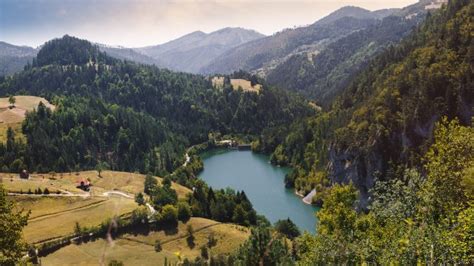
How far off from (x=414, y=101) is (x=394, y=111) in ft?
25.0

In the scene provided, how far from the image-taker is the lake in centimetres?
12206

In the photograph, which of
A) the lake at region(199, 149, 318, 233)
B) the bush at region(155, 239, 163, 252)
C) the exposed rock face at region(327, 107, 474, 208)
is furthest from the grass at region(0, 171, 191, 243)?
the exposed rock face at region(327, 107, 474, 208)

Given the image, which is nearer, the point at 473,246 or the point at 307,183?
the point at 473,246

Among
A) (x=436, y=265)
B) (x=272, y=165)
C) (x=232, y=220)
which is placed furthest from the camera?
(x=272, y=165)

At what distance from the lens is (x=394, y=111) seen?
118 m

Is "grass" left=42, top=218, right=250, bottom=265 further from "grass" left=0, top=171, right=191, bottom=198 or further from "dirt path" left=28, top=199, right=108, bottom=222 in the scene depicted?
"grass" left=0, top=171, right=191, bottom=198

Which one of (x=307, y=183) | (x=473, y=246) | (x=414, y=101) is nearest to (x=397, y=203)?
(x=473, y=246)

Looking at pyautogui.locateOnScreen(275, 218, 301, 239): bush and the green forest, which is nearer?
the green forest

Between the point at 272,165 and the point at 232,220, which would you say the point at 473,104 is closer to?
the point at 232,220

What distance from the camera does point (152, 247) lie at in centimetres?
9656

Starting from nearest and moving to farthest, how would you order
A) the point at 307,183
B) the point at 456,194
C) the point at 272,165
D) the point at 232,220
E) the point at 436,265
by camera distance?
the point at 436,265
the point at 456,194
the point at 232,220
the point at 307,183
the point at 272,165

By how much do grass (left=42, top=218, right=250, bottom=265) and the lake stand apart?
1928 centimetres

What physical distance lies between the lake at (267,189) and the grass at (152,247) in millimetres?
19278

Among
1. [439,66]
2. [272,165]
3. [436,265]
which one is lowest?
[272,165]
